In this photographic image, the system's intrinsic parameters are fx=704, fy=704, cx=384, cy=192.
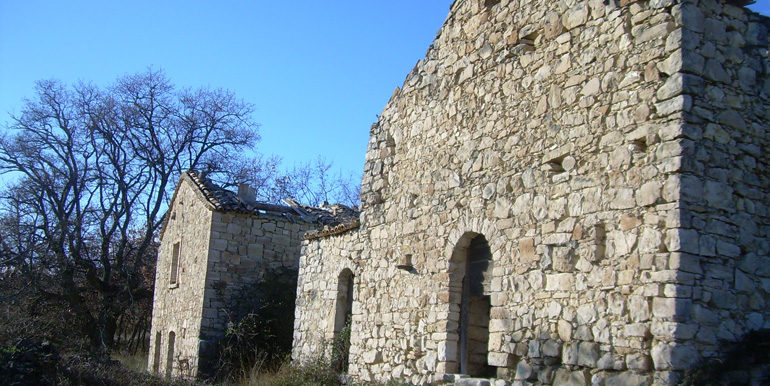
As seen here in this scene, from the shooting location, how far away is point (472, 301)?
9188 mm

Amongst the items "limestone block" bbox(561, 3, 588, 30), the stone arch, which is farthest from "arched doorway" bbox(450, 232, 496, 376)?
"limestone block" bbox(561, 3, 588, 30)

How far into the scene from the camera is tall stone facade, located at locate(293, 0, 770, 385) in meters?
6.50

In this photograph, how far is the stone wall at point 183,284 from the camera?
1645cm

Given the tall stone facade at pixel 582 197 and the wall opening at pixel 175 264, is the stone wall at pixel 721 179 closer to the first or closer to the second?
the tall stone facade at pixel 582 197

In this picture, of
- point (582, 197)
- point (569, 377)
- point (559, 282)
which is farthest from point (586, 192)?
point (569, 377)

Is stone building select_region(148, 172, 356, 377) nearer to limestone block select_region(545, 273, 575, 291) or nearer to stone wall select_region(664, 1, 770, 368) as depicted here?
limestone block select_region(545, 273, 575, 291)

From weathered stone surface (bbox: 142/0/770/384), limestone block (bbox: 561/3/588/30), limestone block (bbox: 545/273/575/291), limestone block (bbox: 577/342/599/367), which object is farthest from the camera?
limestone block (bbox: 561/3/588/30)

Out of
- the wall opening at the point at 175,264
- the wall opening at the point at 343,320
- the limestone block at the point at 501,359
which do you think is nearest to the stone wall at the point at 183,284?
the wall opening at the point at 175,264

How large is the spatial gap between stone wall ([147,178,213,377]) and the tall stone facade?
7179mm

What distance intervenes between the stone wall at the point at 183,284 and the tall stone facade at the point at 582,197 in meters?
7.18

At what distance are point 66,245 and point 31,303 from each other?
3.50m

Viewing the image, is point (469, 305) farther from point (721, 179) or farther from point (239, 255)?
point (239, 255)

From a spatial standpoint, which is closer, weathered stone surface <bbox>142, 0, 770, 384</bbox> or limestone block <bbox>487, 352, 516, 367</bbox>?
weathered stone surface <bbox>142, 0, 770, 384</bbox>

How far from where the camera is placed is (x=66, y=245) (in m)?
24.0
